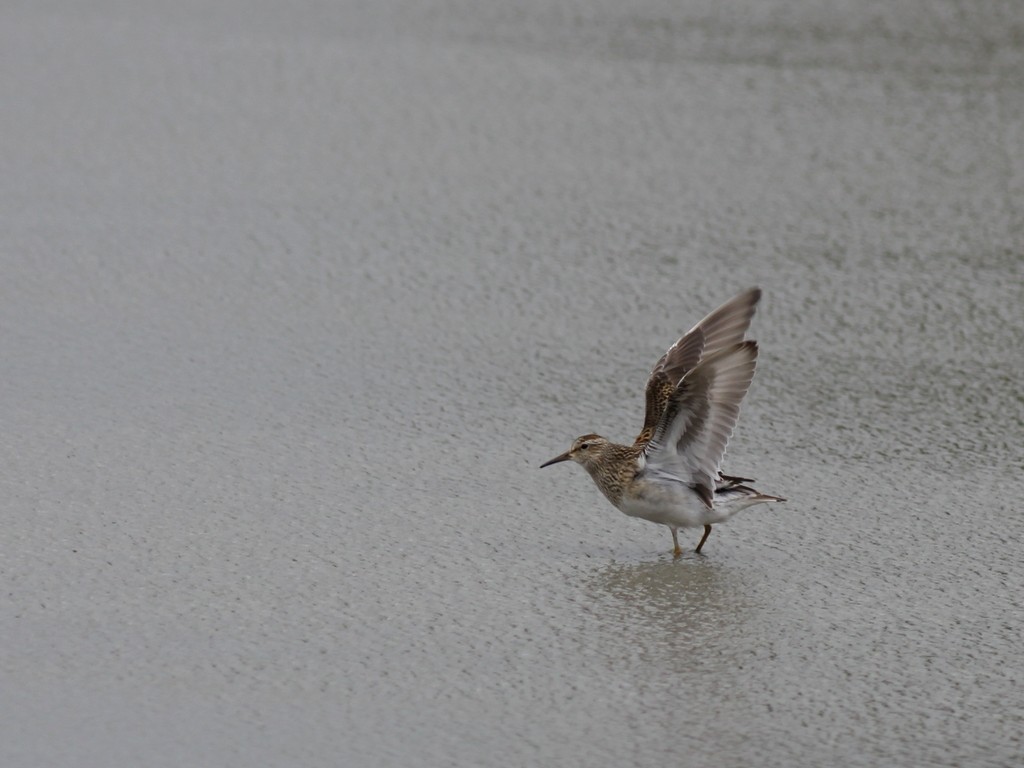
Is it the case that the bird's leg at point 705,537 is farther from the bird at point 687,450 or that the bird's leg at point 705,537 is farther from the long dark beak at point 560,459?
the long dark beak at point 560,459

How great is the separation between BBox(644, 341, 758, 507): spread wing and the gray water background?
262 millimetres

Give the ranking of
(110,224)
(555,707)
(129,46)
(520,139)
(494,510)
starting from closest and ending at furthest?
(555,707) → (494,510) → (110,224) → (520,139) → (129,46)

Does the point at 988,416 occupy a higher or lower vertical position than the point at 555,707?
higher

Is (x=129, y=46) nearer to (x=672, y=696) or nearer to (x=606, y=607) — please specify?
(x=606, y=607)

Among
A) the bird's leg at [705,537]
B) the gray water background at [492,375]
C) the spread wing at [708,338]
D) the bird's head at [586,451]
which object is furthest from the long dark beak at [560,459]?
the bird's leg at [705,537]

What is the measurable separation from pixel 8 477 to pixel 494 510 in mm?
1581

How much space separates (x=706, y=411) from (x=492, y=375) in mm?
1227

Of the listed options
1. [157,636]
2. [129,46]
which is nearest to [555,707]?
[157,636]

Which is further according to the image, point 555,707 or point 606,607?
point 606,607

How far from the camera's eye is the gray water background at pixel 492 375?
4.02 metres

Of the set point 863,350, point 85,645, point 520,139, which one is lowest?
point 85,645

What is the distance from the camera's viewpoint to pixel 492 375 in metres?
6.30

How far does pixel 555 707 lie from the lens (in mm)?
3943

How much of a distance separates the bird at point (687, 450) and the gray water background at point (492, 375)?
16 cm
